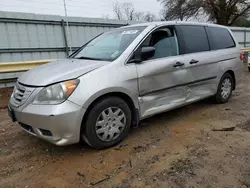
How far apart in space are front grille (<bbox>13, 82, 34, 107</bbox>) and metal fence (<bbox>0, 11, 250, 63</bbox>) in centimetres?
428

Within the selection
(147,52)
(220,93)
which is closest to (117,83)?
(147,52)

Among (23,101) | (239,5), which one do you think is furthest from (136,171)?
(239,5)

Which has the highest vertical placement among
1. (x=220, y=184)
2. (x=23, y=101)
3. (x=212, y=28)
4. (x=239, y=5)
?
(x=239, y=5)

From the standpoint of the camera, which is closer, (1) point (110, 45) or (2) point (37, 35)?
(1) point (110, 45)

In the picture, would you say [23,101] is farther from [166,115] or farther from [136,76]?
[166,115]

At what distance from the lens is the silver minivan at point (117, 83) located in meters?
2.67

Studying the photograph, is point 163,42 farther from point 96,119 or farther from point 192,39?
point 96,119

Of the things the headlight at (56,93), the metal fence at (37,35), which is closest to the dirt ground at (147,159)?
the headlight at (56,93)

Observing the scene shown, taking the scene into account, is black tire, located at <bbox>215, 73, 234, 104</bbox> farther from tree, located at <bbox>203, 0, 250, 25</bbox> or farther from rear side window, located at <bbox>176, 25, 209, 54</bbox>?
tree, located at <bbox>203, 0, 250, 25</bbox>

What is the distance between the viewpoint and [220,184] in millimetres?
2275

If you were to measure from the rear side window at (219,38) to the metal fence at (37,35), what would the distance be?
5007mm

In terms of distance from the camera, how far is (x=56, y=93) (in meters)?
2.65

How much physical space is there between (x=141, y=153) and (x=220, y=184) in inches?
39.8

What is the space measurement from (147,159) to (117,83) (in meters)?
1.04
